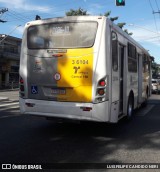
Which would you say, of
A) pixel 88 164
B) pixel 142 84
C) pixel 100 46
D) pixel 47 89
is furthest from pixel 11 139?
pixel 142 84

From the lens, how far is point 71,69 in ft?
26.5

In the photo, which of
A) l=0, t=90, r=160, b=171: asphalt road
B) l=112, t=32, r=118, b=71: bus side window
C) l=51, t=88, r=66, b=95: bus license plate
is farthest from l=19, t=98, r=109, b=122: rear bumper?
l=112, t=32, r=118, b=71: bus side window

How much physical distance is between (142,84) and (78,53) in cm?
710

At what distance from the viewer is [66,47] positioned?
823cm

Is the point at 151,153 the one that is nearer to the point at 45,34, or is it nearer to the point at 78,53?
the point at 78,53

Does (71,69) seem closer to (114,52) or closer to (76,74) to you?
(76,74)

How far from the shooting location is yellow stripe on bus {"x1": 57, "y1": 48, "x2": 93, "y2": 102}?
7.86m

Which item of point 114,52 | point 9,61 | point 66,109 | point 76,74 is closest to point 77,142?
point 66,109

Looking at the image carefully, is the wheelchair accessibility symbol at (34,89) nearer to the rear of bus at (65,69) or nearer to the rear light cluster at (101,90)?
the rear of bus at (65,69)

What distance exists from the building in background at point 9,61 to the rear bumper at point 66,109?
144ft

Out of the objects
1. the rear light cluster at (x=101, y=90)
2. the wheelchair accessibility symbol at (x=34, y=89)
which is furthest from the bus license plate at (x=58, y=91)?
the rear light cluster at (x=101, y=90)

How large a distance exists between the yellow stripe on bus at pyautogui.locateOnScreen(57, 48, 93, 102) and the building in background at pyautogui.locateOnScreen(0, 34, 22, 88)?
44.2 metres

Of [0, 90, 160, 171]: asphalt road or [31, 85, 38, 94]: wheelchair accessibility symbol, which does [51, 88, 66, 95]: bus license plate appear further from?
[0, 90, 160, 171]: asphalt road

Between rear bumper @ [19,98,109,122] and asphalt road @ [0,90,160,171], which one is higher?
rear bumper @ [19,98,109,122]
